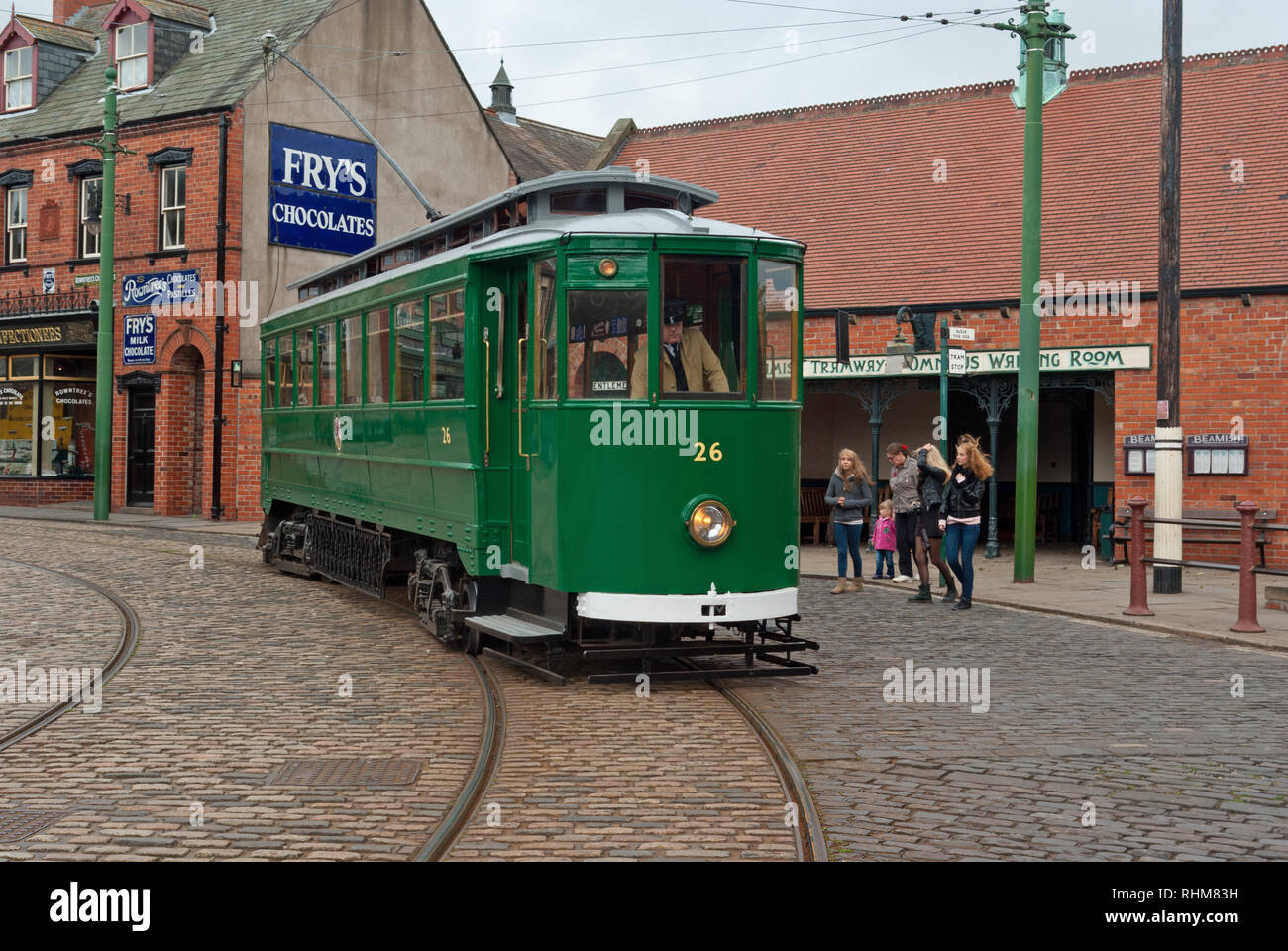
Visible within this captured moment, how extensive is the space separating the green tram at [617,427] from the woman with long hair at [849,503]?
546 cm

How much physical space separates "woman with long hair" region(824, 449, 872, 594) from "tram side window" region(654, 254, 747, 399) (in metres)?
7.03

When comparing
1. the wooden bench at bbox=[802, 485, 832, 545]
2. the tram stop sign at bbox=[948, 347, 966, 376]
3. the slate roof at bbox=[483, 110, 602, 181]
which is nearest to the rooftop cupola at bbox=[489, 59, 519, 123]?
the slate roof at bbox=[483, 110, 602, 181]

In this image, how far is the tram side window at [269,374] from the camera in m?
17.1

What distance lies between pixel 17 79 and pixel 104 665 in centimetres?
2773

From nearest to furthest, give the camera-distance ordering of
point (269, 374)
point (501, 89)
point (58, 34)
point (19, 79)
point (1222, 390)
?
point (269, 374)
point (1222, 390)
point (19, 79)
point (58, 34)
point (501, 89)

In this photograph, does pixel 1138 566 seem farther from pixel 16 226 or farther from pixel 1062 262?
pixel 16 226

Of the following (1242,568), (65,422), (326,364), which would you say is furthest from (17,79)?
(1242,568)

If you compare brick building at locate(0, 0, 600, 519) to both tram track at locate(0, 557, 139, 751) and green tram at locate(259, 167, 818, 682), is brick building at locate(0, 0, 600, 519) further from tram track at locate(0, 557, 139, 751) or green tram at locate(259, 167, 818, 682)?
green tram at locate(259, 167, 818, 682)

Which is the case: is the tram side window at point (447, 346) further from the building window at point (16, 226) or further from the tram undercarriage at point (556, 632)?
the building window at point (16, 226)

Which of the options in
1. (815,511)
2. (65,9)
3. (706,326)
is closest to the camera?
(706,326)

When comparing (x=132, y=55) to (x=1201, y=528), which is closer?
(x=1201, y=528)

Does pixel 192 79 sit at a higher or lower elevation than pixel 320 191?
higher

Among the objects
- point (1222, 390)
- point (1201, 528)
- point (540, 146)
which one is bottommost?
point (1201, 528)

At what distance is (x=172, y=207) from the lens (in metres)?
28.8
